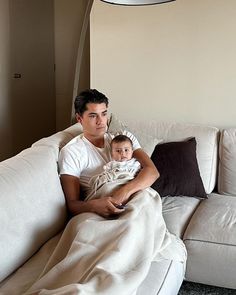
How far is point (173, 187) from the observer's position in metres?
2.71

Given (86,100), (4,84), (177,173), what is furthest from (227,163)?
(4,84)

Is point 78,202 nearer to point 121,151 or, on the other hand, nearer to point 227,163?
point 121,151

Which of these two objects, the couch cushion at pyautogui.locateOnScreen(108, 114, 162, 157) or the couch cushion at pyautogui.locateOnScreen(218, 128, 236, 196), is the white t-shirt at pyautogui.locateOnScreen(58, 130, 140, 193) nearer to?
the couch cushion at pyautogui.locateOnScreen(108, 114, 162, 157)

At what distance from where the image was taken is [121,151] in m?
2.35

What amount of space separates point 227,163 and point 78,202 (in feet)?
3.60

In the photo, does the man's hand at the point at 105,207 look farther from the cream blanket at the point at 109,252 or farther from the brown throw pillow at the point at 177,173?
the brown throw pillow at the point at 177,173

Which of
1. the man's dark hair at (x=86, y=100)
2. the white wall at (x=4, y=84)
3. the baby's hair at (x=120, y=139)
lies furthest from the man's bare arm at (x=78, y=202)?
the white wall at (x=4, y=84)

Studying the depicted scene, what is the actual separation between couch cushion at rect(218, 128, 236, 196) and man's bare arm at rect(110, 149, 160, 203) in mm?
667

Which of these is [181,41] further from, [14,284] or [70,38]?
[14,284]

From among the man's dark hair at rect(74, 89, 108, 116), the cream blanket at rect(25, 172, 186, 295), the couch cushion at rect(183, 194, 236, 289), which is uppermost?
the man's dark hair at rect(74, 89, 108, 116)

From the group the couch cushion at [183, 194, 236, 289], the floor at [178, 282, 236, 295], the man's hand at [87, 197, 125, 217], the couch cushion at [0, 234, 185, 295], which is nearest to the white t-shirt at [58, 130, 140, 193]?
the man's hand at [87, 197, 125, 217]

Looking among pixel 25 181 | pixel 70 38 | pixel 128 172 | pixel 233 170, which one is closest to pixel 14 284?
pixel 25 181

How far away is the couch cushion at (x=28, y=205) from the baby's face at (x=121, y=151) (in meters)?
0.31

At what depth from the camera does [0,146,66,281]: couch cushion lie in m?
1.87
